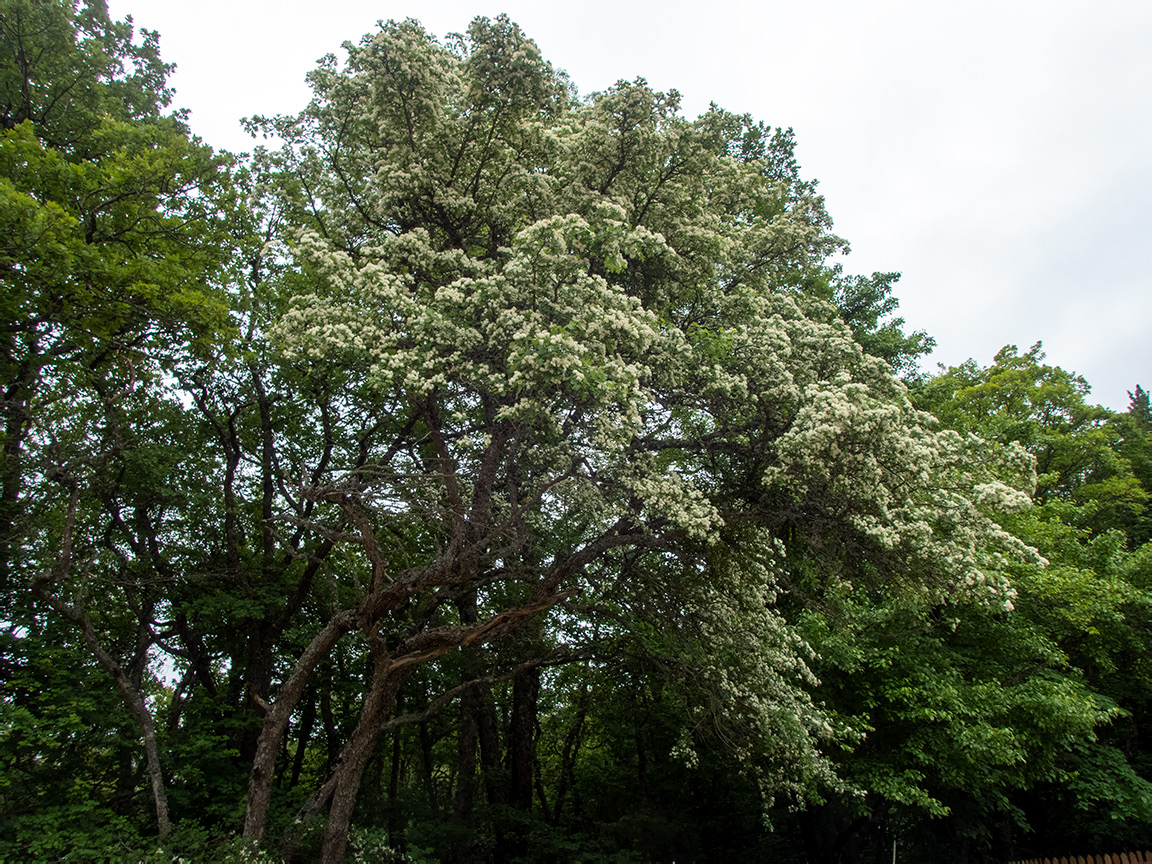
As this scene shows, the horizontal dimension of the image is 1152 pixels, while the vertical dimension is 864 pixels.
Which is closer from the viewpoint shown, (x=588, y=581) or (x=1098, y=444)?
(x=588, y=581)

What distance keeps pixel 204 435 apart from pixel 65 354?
3.63 m

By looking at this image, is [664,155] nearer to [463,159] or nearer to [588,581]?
[463,159]

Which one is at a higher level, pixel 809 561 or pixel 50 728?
pixel 809 561

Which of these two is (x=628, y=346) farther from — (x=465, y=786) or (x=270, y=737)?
(x=465, y=786)

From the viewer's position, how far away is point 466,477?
35.0 ft

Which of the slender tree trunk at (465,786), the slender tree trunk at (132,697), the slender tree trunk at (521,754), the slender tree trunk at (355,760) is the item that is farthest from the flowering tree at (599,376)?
the slender tree trunk at (521,754)

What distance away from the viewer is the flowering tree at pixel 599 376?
928cm

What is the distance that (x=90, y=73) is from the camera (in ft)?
42.4

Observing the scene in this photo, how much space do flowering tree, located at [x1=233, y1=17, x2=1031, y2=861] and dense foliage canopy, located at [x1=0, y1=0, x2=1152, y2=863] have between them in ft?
0.24

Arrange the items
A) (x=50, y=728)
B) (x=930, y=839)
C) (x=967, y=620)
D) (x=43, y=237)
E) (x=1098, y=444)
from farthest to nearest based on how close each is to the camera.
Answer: (x=1098, y=444) → (x=930, y=839) → (x=967, y=620) → (x=50, y=728) → (x=43, y=237)

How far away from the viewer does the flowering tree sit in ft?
30.5

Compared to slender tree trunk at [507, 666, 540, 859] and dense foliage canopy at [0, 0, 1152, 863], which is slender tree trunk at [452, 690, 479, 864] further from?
slender tree trunk at [507, 666, 540, 859]

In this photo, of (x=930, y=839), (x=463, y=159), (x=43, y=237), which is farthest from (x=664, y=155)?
(x=930, y=839)

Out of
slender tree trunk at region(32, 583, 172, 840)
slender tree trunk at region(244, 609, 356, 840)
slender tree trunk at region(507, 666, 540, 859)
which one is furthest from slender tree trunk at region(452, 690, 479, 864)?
slender tree trunk at region(32, 583, 172, 840)
